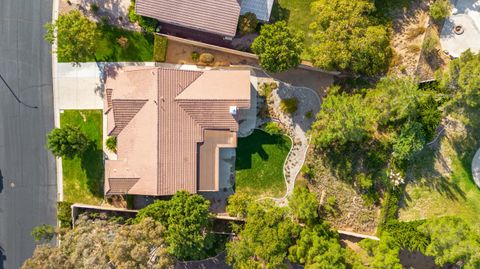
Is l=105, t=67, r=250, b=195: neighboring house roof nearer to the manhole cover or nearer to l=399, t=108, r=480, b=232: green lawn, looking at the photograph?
l=399, t=108, r=480, b=232: green lawn

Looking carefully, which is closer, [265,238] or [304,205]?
[265,238]

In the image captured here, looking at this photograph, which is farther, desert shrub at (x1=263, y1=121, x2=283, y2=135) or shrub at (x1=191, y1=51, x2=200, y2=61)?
shrub at (x1=191, y1=51, x2=200, y2=61)

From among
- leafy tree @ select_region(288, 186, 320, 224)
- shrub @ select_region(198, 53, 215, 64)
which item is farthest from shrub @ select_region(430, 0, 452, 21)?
shrub @ select_region(198, 53, 215, 64)

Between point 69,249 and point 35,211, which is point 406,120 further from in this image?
point 35,211

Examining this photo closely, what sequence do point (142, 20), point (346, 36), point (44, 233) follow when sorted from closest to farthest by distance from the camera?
point (346, 36) → point (44, 233) → point (142, 20)

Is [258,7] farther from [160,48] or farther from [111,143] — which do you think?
[111,143]

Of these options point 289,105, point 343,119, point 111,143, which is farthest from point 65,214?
point 343,119
